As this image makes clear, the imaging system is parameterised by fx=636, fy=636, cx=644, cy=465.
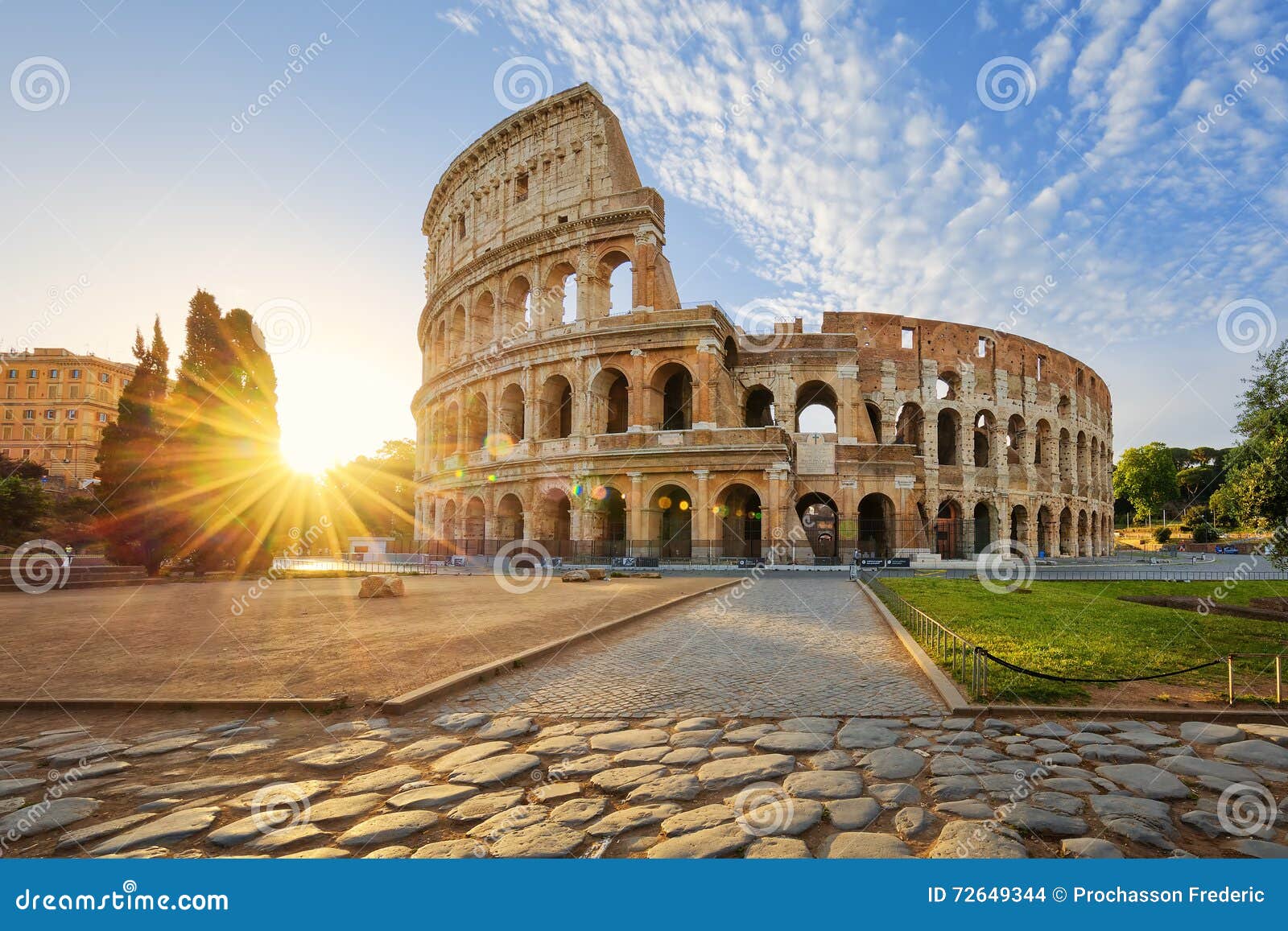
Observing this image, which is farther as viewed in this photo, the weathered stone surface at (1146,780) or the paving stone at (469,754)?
Answer: the paving stone at (469,754)

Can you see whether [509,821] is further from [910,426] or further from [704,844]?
[910,426]

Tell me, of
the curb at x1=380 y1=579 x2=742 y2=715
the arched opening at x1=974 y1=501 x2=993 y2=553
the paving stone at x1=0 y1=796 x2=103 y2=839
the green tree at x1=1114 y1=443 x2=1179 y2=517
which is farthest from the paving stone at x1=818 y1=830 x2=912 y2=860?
the green tree at x1=1114 y1=443 x2=1179 y2=517

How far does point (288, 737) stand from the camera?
4391 mm

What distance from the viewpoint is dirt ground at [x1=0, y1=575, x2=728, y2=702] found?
19.4 feet

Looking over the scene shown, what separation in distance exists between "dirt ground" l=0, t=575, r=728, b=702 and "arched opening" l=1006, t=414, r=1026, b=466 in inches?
1357

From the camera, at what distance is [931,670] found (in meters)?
6.27

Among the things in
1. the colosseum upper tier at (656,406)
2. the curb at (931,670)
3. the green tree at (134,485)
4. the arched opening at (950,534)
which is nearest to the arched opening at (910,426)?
the colosseum upper tier at (656,406)

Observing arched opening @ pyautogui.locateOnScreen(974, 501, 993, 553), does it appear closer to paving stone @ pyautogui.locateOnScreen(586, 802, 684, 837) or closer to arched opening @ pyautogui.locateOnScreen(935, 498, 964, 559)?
arched opening @ pyautogui.locateOnScreen(935, 498, 964, 559)

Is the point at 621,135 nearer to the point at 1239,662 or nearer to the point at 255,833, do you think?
the point at 1239,662

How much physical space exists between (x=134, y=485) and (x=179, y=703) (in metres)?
19.7

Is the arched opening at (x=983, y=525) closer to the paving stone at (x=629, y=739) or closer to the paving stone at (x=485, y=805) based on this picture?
the paving stone at (x=629, y=739)

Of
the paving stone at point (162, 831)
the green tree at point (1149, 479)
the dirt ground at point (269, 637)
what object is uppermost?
the green tree at point (1149, 479)

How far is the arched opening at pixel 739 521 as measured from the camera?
2756 centimetres

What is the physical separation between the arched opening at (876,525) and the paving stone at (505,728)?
2916 cm
